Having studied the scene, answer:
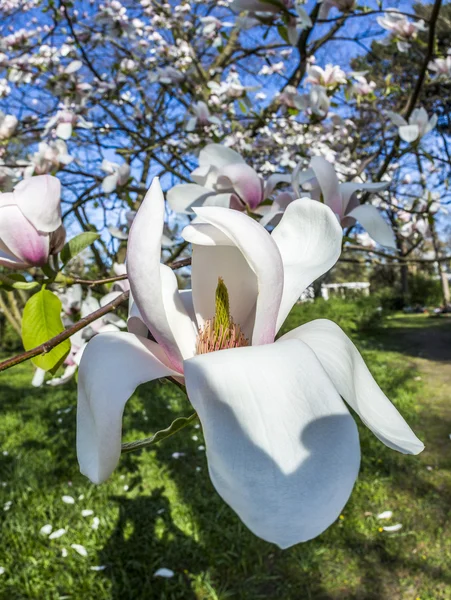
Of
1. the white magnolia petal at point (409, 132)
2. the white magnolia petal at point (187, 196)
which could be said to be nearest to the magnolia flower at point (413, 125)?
the white magnolia petal at point (409, 132)

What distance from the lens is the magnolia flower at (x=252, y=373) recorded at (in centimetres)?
28

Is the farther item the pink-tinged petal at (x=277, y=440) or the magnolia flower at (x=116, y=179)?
the magnolia flower at (x=116, y=179)

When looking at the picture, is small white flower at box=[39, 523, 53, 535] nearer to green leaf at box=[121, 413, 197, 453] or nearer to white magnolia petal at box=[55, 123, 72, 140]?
white magnolia petal at box=[55, 123, 72, 140]

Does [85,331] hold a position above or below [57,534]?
above

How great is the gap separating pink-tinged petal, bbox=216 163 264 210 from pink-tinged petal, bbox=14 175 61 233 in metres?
0.29

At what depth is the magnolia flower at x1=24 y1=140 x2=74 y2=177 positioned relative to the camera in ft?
4.24

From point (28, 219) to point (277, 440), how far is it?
1.62 ft

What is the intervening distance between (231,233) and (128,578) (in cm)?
207

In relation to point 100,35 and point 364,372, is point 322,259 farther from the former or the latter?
point 100,35

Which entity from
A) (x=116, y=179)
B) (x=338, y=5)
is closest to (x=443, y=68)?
(x=338, y=5)

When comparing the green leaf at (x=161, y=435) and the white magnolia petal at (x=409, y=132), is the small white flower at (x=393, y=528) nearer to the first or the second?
the white magnolia petal at (x=409, y=132)

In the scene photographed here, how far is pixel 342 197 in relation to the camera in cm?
80

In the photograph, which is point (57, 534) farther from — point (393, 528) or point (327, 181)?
point (327, 181)

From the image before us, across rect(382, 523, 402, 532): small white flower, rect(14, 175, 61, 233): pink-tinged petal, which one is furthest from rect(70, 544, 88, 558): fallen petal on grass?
rect(14, 175, 61, 233): pink-tinged petal
